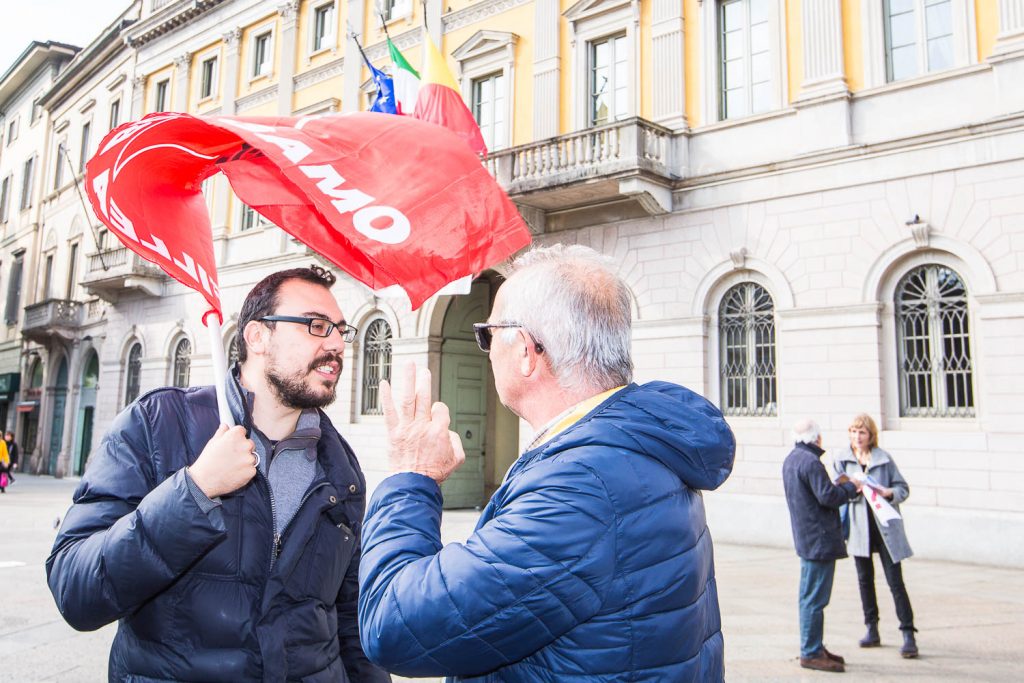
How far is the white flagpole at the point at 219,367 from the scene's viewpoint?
2121 millimetres

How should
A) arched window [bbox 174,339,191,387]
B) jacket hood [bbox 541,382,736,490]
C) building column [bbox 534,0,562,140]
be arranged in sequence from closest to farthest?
jacket hood [bbox 541,382,736,490] < building column [bbox 534,0,562,140] < arched window [bbox 174,339,191,387]

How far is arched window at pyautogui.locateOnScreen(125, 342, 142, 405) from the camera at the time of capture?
24500mm

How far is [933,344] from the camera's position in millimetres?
11172

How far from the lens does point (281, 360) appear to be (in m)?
2.49

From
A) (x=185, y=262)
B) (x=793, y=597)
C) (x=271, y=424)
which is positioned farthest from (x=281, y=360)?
(x=793, y=597)

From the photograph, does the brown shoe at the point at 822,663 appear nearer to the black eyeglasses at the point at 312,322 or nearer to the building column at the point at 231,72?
the black eyeglasses at the point at 312,322

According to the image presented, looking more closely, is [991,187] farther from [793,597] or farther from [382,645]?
[382,645]

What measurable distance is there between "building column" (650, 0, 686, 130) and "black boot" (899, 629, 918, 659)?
383 inches

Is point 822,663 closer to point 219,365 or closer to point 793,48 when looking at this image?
point 219,365

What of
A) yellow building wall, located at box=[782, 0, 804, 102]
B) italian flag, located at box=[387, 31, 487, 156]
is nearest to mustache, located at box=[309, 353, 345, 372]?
italian flag, located at box=[387, 31, 487, 156]

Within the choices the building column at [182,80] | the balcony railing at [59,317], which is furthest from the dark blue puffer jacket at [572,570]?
the balcony railing at [59,317]

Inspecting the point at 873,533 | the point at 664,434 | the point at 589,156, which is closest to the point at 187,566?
the point at 664,434

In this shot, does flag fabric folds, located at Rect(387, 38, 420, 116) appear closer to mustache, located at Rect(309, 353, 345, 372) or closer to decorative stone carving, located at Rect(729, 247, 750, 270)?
decorative stone carving, located at Rect(729, 247, 750, 270)

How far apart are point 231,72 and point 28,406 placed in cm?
1645
